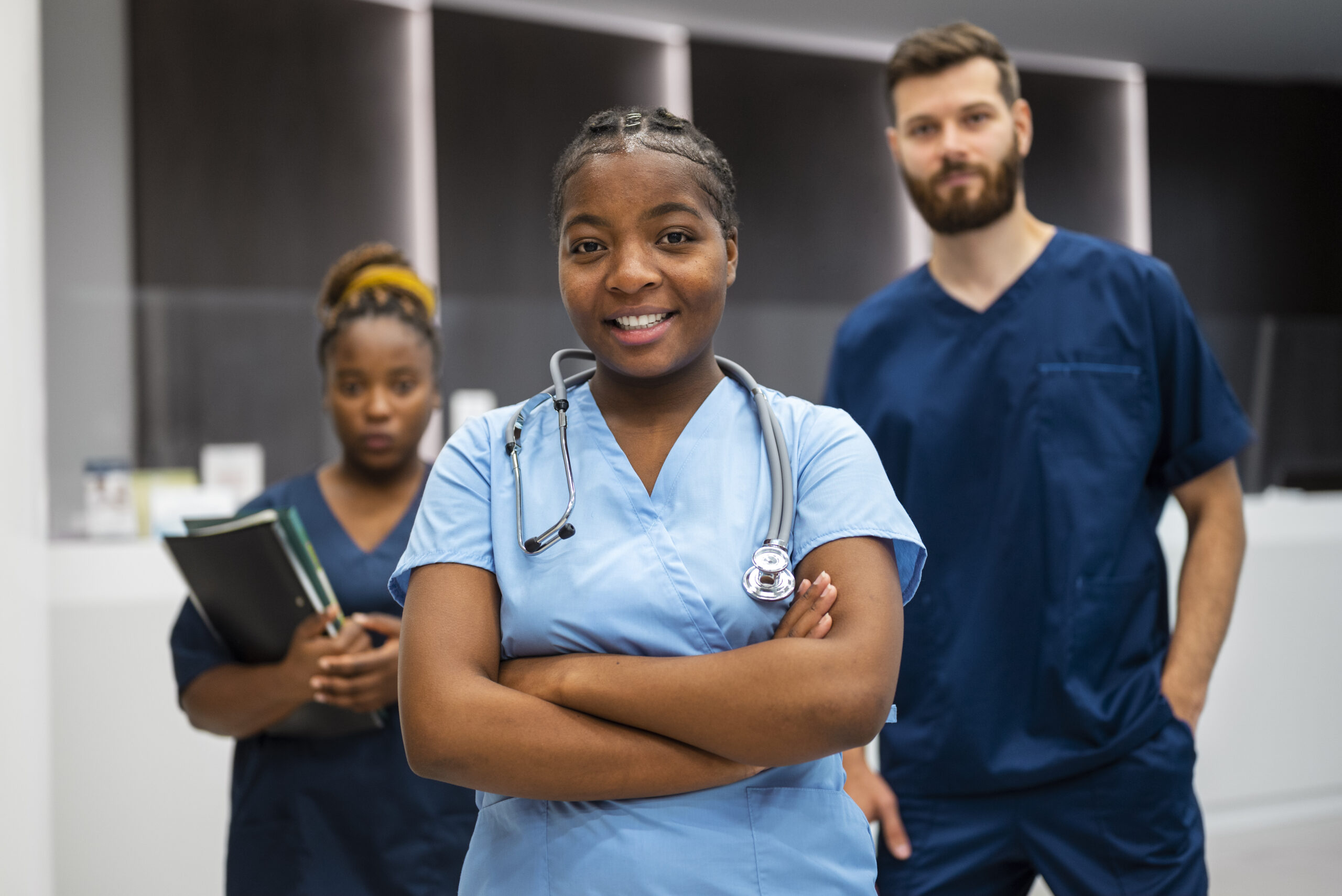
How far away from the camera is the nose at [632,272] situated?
2.88 feet

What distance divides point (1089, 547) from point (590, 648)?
2.83ft

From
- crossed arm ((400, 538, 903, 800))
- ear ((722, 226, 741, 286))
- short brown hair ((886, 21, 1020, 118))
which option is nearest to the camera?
crossed arm ((400, 538, 903, 800))

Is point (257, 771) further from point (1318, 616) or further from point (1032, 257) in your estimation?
point (1318, 616)

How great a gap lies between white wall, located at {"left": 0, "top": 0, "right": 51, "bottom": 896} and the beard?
135 cm

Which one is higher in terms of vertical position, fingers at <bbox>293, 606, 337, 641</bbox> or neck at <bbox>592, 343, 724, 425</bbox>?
neck at <bbox>592, 343, 724, 425</bbox>

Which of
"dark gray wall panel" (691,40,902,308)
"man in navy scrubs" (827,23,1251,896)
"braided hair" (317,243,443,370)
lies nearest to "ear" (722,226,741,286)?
"man in navy scrubs" (827,23,1251,896)

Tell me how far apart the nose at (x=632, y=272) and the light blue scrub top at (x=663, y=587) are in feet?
0.45

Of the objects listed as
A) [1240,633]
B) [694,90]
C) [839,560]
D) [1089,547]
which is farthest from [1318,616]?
[839,560]

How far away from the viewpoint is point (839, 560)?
0.89 metres

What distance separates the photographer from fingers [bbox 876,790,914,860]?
1490 millimetres

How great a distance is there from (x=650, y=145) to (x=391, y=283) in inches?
34.3

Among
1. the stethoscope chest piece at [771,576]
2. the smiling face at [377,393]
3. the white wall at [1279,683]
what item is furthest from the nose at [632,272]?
the white wall at [1279,683]

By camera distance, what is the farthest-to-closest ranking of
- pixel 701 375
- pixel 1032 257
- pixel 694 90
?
1. pixel 694 90
2. pixel 1032 257
3. pixel 701 375

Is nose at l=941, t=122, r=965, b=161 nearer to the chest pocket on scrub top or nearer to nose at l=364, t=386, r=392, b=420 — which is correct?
the chest pocket on scrub top
